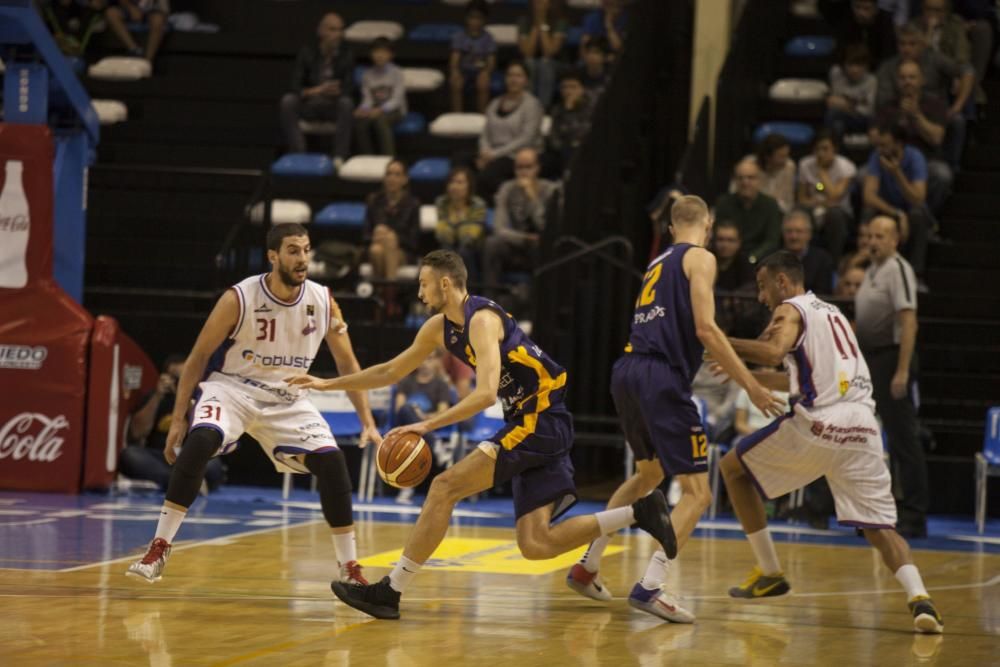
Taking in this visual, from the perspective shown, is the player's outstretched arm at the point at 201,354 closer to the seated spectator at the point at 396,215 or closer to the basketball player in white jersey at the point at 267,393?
the basketball player in white jersey at the point at 267,393

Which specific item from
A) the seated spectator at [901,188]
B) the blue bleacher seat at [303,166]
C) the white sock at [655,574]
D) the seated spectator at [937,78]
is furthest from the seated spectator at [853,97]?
the white sock at [655,574]

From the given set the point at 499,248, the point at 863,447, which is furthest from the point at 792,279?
the point at 499,248

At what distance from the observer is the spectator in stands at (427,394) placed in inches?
512

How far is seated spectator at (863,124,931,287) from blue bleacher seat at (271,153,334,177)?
5415 mm

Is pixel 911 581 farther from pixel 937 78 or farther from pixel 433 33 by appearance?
pixel 433 33

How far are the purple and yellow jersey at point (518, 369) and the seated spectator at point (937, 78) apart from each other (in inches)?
344

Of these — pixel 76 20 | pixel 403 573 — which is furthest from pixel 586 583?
pixel 76 20

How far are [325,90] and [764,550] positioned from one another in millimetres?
9752

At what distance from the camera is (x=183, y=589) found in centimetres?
758

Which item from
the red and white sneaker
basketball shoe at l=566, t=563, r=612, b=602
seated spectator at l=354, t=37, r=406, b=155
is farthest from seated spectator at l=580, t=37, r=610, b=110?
the red and white sneaker

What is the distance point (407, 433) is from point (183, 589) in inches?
63.3

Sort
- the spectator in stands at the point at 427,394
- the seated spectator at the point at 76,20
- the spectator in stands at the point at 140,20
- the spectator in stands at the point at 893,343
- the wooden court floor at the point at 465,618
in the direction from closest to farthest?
the wooden court floor at the point at 465,618 → the spectator in stands at the point at 893,343 → the spectator in stands at the point at 427,394 → the seated spectator at the point at 76,20 → the spectator in stands at the point at 140,20

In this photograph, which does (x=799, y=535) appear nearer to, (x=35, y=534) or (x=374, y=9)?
(x=35, y=534)

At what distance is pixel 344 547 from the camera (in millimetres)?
7426
